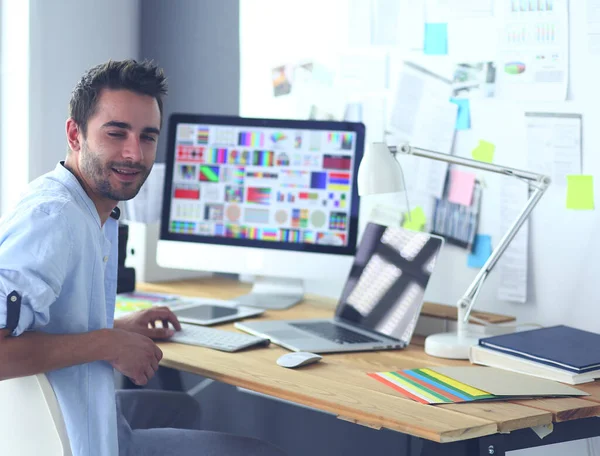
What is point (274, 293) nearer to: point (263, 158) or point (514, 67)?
point (263, 158)

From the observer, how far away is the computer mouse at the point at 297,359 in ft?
5.70

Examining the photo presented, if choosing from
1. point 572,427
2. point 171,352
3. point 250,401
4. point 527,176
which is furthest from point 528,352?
point 250,401

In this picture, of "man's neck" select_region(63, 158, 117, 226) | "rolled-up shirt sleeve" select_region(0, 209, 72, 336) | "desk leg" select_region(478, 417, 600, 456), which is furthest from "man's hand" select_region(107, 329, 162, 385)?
"desk leg" select_region(478, 417, 600, 456)

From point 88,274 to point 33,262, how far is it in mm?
159

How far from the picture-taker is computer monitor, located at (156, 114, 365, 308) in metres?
2.29

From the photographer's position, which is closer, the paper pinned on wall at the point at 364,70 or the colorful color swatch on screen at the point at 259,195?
the colorful color swatch on screen at the point at 259,195

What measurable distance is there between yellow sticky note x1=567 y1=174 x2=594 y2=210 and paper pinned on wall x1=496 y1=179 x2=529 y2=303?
0.13 m

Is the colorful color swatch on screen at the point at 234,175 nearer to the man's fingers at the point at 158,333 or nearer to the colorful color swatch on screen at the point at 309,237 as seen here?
the colorful color swatch on screen at the point at 309,237

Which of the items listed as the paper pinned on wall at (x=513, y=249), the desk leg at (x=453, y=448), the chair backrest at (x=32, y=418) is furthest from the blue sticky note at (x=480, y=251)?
the chair backrest at (x=32, y=418)

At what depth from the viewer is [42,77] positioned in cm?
277

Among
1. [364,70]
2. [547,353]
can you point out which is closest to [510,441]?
[547,353]

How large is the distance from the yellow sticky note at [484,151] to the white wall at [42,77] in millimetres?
1382

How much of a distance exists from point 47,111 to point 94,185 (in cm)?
125

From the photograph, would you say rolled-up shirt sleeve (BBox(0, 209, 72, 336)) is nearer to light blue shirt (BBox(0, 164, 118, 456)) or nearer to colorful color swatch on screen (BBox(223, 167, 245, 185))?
light blue shirt (BBox(0, 164, 118, 456))
